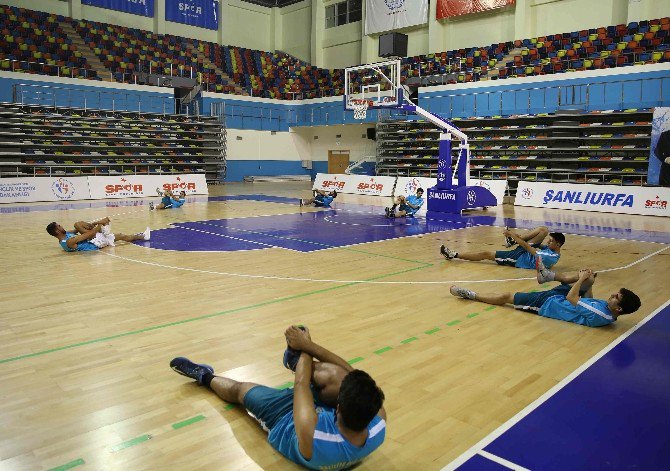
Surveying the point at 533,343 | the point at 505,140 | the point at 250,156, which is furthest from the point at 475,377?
the point at 250,156

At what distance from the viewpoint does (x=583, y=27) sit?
24.3m

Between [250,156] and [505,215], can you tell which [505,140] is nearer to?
[505,215]

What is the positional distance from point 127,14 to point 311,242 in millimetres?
25537

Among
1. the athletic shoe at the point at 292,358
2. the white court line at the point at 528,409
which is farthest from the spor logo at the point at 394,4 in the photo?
the athletic shoe at the point at 292,358

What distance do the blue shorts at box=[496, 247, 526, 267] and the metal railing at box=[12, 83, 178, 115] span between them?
21904 millimetres

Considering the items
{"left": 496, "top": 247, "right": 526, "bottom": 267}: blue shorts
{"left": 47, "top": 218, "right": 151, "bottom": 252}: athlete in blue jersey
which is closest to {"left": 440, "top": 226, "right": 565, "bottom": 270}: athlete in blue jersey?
{"left": 496, "top": 247, "right": 526, "bottom": 267}: blue shorts

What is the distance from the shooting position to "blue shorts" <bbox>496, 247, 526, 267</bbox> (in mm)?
8680

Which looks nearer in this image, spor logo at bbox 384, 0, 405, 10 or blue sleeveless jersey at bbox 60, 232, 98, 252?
blue sleeveless jersey at bbox 60, 232, 98, 252

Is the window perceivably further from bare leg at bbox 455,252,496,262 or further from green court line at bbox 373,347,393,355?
green court line at bbox 373,347,393,355

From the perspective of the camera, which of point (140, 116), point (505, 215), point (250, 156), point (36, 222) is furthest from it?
point (250, 156)

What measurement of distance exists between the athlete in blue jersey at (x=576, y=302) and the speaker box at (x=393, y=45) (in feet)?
81.2

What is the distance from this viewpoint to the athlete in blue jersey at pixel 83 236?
9.66 m

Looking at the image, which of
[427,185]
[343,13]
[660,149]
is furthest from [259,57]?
[660,149]

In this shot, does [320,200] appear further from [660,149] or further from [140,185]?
[660,149]
